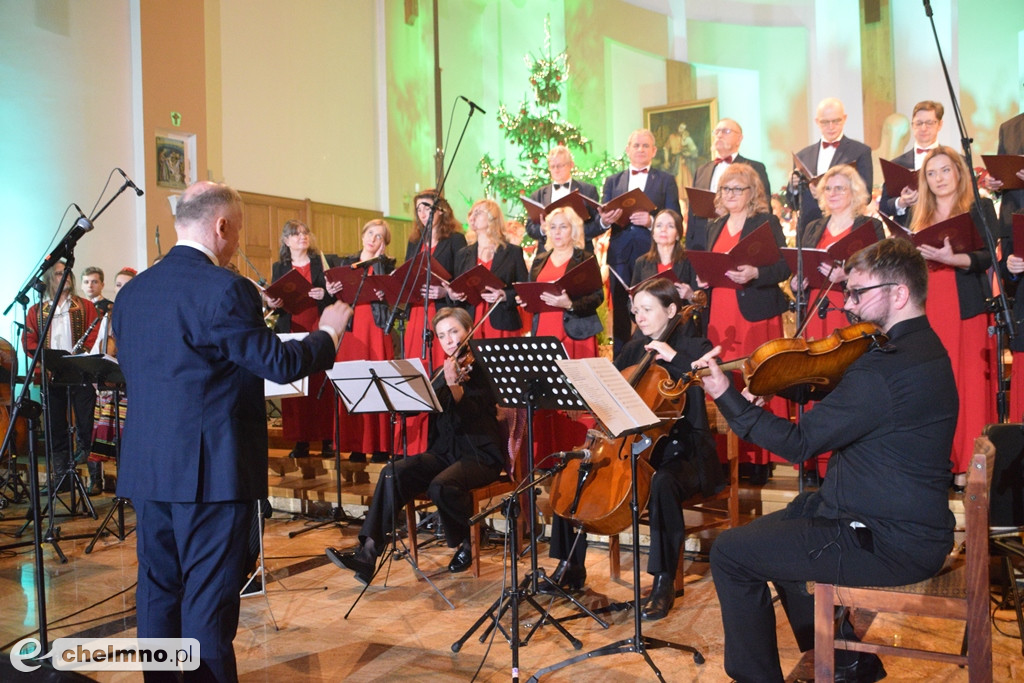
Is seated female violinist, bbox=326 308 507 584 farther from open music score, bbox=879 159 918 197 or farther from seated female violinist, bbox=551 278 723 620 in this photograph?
open music score, bbox=879 159 918 197

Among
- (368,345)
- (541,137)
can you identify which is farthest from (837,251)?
(541,137)

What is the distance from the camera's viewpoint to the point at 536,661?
3.48 meters

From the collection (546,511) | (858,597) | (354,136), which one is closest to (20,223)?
(354,136)

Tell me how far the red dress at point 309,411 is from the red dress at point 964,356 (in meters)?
4.10

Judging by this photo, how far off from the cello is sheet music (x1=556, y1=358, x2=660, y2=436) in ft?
1.73

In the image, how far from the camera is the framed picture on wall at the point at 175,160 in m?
10.5

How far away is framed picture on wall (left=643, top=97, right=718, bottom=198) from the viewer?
474 inches

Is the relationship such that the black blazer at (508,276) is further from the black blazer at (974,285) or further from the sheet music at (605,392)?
the sheet music at (605,392)

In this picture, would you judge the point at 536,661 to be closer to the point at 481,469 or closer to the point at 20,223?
the point at 481,469

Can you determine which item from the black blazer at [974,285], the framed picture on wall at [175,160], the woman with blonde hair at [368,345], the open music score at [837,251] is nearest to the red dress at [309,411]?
the woman with blonde hair at [368,345]

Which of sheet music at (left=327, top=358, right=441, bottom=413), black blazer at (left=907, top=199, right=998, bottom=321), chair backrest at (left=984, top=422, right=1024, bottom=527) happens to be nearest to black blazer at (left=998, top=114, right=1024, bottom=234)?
black blazer at (left=907, top=199, right=998, bottom=321)

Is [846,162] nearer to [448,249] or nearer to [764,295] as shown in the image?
[764,295]

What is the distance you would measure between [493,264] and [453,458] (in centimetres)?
170

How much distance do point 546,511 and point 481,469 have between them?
2.04 ft
